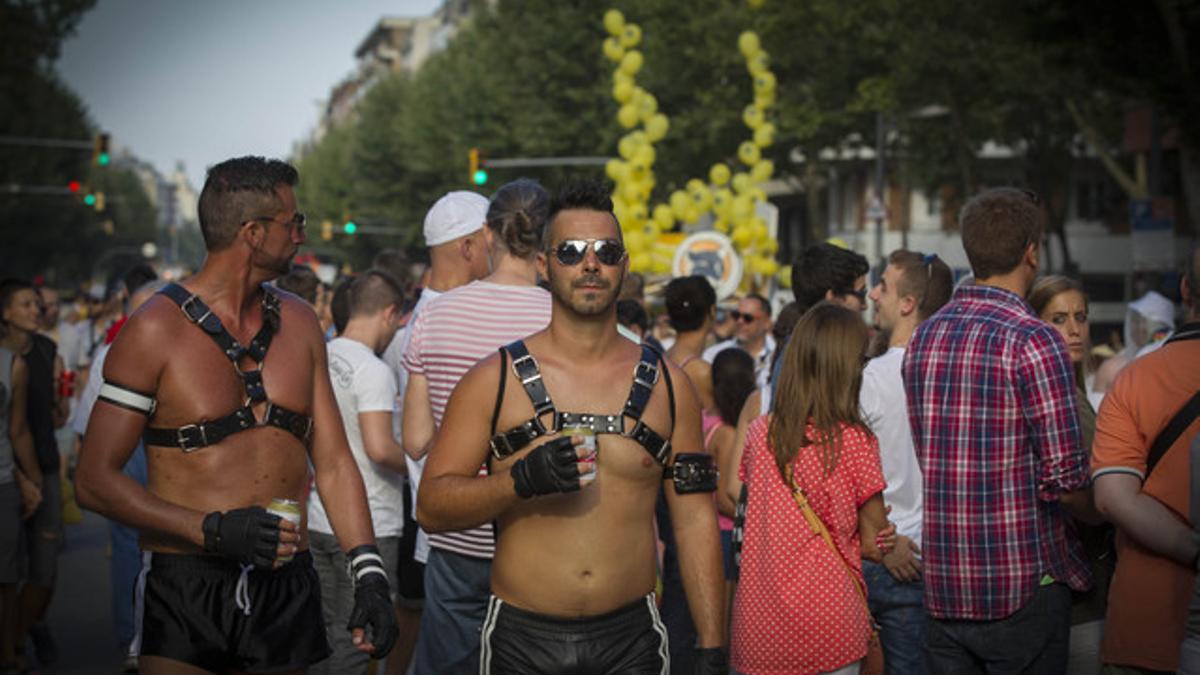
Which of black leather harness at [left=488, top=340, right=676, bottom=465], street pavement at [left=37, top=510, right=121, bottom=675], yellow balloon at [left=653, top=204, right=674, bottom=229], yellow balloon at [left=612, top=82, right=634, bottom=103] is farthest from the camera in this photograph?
yellow balloon at [left=612, top=82, right=634, bottom=103]

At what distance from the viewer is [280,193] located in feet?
15.9

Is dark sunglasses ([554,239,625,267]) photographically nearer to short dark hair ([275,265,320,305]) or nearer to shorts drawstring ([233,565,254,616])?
shorts drawstring ([233,565,254,616])

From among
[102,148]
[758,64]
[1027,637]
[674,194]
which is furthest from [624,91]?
[1027,637]

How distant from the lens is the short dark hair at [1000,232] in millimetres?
5320

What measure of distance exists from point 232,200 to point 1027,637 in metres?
2.73

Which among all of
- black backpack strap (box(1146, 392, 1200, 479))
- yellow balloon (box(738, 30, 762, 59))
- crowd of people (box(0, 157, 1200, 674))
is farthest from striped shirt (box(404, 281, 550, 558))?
yellow balloon (box(738, 30, 762, 59))

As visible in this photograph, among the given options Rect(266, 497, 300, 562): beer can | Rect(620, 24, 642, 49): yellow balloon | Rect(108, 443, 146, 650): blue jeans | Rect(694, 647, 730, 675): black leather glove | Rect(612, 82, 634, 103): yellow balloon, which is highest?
Rect(620, 24, 642, 49): yellow balloon

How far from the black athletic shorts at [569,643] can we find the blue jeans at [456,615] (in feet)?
3.77

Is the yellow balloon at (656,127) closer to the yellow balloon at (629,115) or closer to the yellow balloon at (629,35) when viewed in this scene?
the yellow balloon at (629,115)

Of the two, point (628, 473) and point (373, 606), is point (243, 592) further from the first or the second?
point (628, 473)

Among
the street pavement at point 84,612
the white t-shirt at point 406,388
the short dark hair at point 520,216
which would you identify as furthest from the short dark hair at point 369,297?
the street pavement at point 84,612

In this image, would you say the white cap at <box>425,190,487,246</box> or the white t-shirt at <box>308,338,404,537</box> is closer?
the white cap at <box>425,190,487,246</box>

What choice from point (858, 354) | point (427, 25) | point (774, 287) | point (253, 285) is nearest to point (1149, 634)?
point (858, 354)

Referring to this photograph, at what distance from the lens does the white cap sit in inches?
276
